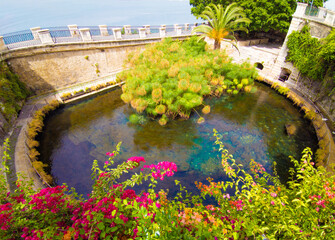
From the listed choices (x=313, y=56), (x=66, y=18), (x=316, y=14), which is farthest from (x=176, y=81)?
(x=66, y=18)

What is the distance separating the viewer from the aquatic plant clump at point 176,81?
13961 millimetres

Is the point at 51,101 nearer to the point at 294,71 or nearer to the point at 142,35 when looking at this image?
the point at 142,35

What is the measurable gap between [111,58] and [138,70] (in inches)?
Result: 272

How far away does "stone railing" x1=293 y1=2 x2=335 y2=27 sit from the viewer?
1466 centimetres

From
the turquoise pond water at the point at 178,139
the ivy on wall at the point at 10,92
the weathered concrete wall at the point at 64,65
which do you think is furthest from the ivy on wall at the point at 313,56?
the ivy on wall at the point at 10,92

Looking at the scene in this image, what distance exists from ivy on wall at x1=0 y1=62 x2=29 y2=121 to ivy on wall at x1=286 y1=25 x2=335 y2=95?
83.1ft

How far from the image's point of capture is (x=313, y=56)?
15.9 m

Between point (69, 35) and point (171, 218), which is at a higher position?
point (69, 35)

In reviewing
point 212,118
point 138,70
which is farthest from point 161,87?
point 212,118

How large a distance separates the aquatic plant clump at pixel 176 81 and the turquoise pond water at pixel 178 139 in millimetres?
1638

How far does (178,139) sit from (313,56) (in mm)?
15182

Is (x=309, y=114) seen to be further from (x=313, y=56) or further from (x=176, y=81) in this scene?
(x=176, y=81)

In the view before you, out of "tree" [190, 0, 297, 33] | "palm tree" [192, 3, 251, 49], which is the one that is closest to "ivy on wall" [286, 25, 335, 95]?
"palm tree" [192, 3, 251, 49]

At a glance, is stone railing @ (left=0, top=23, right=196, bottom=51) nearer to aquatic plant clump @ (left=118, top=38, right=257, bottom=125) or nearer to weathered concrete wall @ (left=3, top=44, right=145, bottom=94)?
weathered concrete wall @ (left=3, top=44, right=145, bottom=94)
